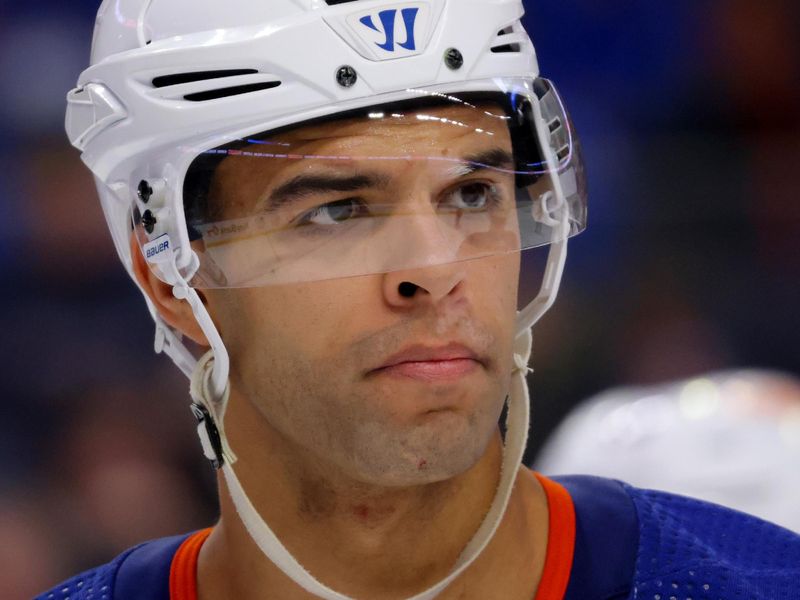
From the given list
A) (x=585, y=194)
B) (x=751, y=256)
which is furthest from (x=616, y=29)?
(x=585, y=194)

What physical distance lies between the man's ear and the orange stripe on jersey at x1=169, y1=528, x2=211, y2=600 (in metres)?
0.36

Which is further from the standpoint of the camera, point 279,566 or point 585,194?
point 585,194

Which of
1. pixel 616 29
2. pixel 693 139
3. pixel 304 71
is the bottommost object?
pixel 693 139

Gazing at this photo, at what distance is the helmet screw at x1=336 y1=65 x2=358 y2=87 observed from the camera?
5.71 ft

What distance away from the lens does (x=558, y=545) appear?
6.34 ft

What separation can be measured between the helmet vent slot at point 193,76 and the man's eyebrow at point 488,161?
0.31m

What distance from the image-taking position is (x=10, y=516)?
10.3 feet

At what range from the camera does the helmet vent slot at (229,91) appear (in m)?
1.77

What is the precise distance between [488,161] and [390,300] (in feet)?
0.85

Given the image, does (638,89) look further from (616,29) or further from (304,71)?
(304,71)

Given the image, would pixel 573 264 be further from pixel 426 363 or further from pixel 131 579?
pixel 426 363

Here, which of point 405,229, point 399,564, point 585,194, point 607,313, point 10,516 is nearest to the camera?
point 405,229

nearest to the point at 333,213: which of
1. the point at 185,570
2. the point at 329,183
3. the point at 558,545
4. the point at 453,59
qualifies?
the point at 329,183

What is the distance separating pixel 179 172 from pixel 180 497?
1.57 m
